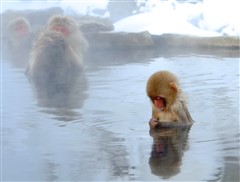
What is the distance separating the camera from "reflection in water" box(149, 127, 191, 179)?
3236 millimetres

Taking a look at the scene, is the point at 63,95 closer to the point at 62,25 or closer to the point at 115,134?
the point at 115,134

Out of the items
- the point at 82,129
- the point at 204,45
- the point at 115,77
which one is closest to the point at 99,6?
the point at 204,45

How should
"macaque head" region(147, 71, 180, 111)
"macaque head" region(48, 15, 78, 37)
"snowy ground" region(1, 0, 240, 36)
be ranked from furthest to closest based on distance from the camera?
1. "snowy ground" region(1, 0, 240, 36)
2. "macaque head" region(48, 15, 78, 37)
3. "macaque head" region(147, 71, 180, 111)

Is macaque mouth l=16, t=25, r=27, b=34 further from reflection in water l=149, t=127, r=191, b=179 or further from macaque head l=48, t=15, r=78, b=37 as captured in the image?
reflection in water l=149, t=127, r=191, b=179

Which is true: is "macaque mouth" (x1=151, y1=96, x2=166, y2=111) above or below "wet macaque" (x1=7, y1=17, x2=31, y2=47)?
below

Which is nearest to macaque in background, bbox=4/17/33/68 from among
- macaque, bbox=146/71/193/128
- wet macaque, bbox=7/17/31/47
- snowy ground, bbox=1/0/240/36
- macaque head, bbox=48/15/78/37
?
wet macaque, bbox=7/17/31/47

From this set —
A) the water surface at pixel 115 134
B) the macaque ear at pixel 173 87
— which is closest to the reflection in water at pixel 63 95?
the water surface at pixel 115 134

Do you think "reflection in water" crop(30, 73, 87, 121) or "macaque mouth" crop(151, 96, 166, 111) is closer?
"macaque mouth" crop(151, 96, 166, 111)

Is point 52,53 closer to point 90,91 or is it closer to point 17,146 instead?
point 90,91

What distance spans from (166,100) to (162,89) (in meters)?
0.10

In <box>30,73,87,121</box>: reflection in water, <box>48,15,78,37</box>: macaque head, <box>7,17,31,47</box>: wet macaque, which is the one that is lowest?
<box>30,73,87,121</box>: reflection in water

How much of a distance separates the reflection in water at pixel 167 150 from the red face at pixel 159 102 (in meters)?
0.17

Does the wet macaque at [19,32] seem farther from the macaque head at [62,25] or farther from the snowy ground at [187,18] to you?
the macaque head at [62,25]

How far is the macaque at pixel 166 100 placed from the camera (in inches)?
169
